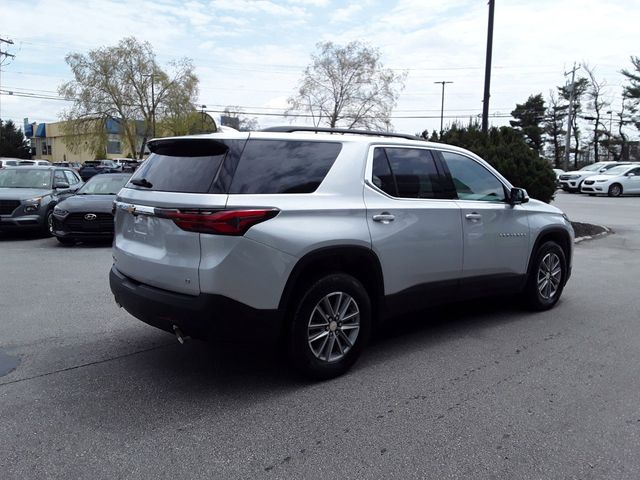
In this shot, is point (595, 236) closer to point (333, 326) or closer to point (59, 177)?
point (333, 326)

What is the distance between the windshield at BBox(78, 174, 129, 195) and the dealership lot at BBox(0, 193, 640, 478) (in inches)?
231

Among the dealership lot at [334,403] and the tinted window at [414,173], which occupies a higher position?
the tinted window at [414,173]

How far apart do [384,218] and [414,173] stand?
26.6 inches

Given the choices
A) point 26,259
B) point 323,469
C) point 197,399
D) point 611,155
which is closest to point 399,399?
point 323,469

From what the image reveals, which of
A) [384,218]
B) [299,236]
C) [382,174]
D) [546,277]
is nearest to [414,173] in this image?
[382,174]

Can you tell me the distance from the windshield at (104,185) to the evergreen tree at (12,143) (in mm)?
77707

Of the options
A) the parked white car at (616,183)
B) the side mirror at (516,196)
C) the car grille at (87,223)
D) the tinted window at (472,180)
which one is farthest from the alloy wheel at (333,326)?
the parked white car at (616,183)

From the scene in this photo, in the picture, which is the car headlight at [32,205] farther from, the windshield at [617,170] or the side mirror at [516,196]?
the windshield at [617,170]

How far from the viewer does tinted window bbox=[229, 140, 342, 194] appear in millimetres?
3701

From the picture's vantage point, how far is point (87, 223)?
10406 millimetres

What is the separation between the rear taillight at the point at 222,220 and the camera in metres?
3.48

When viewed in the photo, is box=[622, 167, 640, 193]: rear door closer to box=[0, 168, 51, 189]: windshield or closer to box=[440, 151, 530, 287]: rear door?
box=[440, 151, 530, 287]: rear door

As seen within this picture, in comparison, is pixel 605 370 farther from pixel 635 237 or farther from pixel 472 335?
pixel 635 237

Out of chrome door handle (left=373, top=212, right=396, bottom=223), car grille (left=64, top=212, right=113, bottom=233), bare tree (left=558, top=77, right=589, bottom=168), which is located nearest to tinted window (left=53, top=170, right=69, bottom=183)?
car grille (left=64, top=212, right=113, bottom=233)
